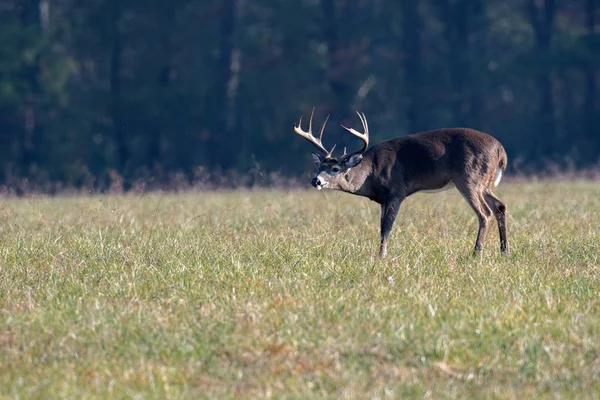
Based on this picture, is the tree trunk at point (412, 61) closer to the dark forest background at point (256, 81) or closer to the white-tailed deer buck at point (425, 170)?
the dark forest background at point (256, 81)

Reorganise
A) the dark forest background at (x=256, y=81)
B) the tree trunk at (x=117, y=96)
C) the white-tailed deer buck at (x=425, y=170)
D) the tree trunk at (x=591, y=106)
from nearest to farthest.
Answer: the white-tailed deer buck at (x=425, y=170) < the dark forest background at (x=256, y=81) < the tree trunk at (x=117, y=96) < the tree trunk at (x=591, y=106)

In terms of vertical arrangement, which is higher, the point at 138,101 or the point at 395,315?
the point at 395,315

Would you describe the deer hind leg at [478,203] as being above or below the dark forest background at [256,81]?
above

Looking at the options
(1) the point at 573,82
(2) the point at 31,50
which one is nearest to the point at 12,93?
(2) the point at 31,50

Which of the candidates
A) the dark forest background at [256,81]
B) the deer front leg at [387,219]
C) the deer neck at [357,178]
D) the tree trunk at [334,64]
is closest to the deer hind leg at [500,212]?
the deer front leg at [387,219]

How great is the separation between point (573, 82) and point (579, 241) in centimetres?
3177

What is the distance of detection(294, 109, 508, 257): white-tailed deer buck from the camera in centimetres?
1032

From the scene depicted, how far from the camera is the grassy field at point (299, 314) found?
5738mm

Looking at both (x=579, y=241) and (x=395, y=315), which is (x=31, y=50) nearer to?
(x=579, y=241)

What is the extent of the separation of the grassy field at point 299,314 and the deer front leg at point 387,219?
0.39ft

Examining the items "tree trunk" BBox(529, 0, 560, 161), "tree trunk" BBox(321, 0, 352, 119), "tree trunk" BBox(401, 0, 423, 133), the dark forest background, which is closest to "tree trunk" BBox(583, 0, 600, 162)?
the dark forest background

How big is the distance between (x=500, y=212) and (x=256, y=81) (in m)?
25.5

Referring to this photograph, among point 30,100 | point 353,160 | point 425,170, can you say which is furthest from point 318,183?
point 30,100

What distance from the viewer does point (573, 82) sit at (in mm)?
40438
